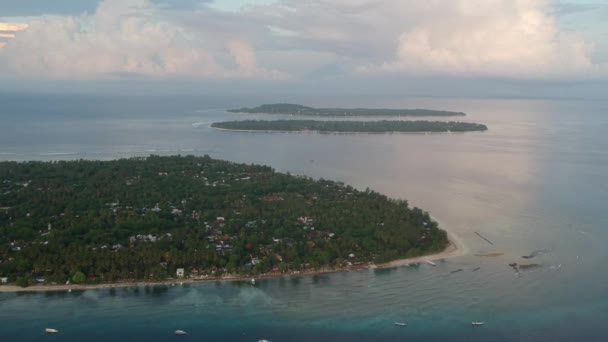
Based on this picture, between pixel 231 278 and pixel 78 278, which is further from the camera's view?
pixel 231 278

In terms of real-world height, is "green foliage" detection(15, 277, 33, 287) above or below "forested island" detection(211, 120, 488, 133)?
below

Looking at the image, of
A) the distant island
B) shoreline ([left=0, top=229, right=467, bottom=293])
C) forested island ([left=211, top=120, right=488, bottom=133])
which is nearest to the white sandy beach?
shoreline ([left=0, top=229, right=467, bottom=293])

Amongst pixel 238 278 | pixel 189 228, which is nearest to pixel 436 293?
pixel 238 278

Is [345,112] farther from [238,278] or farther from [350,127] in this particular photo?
[238,278]

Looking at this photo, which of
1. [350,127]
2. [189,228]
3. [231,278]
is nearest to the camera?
[231,278]

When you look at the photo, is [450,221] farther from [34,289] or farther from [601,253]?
[34,289]

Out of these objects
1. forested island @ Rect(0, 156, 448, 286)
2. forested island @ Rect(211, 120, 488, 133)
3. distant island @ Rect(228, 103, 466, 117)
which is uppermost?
distant island @ Rect(228, 103, 466, 117)

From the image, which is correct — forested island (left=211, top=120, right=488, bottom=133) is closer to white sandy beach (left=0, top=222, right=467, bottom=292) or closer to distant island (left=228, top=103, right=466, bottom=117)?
distant island (left=228, top=103, right=466, bottom=117)

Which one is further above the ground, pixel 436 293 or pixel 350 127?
pixel 350 127
